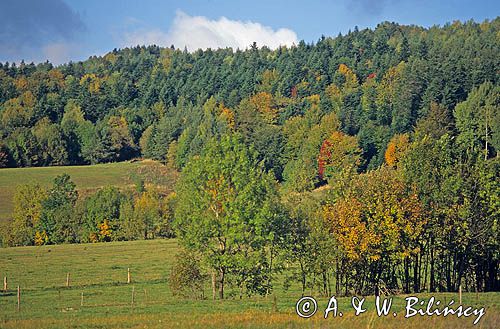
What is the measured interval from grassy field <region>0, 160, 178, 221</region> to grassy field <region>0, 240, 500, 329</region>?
63006 mm

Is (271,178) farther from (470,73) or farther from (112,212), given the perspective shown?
(470,73)

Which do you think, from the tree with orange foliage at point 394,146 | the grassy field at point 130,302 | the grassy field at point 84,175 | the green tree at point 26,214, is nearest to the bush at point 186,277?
the grassy field at point 130,302

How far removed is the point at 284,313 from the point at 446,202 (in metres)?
22.6

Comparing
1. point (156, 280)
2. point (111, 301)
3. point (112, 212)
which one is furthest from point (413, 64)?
point (111, 301)

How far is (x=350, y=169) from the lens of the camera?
55062mm

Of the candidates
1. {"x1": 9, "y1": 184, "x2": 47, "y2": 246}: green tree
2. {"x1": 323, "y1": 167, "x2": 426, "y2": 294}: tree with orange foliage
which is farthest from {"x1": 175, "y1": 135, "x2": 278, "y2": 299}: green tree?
{"x1": 9, "y1": 184, "x2": 47, "y2": 246}: green tree

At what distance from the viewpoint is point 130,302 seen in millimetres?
49938

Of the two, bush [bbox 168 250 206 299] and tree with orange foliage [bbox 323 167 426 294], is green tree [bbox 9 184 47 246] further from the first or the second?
tree with orange foliage [bbox 323 167 426 294]

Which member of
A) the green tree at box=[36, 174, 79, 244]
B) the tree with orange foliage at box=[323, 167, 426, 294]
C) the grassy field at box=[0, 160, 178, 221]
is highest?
the grassy field at box=[0, 160, 178, 221]

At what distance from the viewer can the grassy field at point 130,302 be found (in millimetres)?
31031

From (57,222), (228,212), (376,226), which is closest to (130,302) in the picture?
(228,212)

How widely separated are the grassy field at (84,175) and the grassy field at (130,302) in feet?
207

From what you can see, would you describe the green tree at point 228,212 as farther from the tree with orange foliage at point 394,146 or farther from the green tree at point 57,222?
the tree with orange foliage at point 394,146

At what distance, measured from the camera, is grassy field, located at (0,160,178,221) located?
154m
